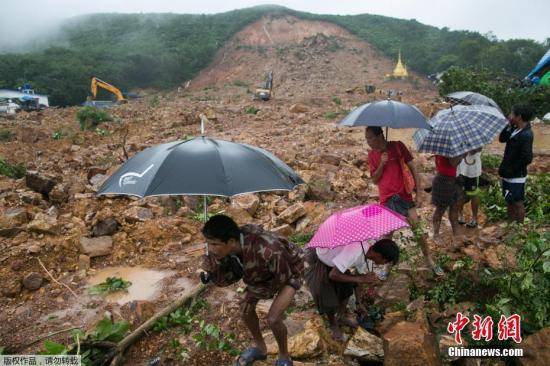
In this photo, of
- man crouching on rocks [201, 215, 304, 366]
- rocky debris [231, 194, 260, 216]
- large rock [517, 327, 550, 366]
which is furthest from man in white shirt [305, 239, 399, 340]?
rocky debris [231, 194, 260, 216]

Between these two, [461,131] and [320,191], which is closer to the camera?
[461,131]

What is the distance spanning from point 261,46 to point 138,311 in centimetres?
4353

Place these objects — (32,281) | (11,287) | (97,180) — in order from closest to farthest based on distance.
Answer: (11,287) < (32,281) < (97,180)

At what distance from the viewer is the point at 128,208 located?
5.84 meters

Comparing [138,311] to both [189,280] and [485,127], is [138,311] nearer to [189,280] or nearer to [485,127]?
[189,280]

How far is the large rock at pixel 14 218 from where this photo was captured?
5090 millimetres

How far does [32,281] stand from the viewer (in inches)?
165

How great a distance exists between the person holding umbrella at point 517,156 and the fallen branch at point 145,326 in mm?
3103

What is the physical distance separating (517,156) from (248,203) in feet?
11.5

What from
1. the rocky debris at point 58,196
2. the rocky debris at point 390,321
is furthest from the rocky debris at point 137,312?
the rocky debris at point 58,196

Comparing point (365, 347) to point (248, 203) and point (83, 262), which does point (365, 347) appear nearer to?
point (248, 203)

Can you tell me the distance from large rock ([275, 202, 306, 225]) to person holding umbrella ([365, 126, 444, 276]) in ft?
6.70

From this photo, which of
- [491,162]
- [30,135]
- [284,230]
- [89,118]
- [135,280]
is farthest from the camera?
Result: [89,118]

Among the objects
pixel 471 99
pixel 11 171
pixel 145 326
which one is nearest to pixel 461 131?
pixel 471 99
